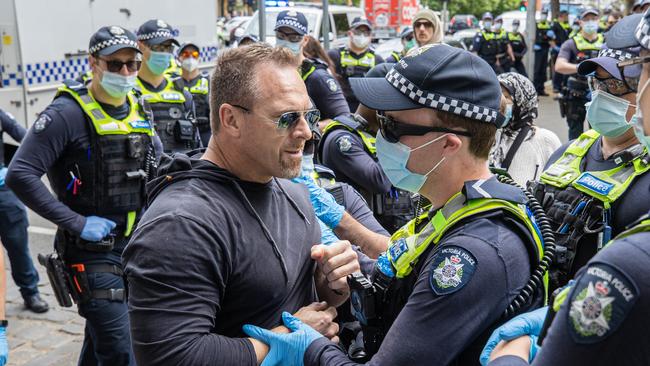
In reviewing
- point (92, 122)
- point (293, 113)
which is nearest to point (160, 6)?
point (92, 122)

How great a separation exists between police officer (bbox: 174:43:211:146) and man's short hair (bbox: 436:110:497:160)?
4799mm

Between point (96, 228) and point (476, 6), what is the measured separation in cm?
4556

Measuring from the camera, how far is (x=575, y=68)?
9.86m

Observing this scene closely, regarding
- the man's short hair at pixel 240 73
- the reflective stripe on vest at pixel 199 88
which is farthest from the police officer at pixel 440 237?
the reflective stripe on vest at pixel 199 88

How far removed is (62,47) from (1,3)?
3.27 feet

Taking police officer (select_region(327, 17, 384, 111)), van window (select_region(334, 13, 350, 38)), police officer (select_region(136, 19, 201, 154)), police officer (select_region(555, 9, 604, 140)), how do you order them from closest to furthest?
1. police officer (select_region(136, 19, 201, 154))
2. police officer (select_region(555, 9, 604, 140))
3. police officer (select_region(327, 17, 384, 111))
4. van window (select_region(334, 13, 350, 38))

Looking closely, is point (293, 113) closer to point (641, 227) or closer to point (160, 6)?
point (641, 227)

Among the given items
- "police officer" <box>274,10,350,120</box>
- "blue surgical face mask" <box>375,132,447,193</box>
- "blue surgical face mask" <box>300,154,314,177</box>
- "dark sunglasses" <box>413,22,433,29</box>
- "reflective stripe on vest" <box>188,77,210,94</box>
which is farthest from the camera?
"dark sunglasses" <box>413,22,433,29</box>

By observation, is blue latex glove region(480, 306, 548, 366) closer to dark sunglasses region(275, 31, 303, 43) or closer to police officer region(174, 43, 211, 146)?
police officer region(174, 43, 211, 146)

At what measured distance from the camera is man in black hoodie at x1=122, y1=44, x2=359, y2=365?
1.97m

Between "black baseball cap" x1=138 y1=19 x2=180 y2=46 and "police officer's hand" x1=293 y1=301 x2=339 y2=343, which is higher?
"black baseball cap" x1=138 y1=19 x2=180 y2=46

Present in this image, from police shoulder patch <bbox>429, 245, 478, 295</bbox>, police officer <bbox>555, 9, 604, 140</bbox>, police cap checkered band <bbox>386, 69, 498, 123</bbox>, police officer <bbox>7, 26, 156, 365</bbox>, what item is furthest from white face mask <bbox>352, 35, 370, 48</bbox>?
police shoulder patch <bbox>429, 245, 478, 295</bbox>

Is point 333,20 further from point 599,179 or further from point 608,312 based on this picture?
point 608,312

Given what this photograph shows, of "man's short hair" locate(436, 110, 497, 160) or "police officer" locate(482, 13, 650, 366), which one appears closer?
"police officer" locate(482, 13, 650, 366)
